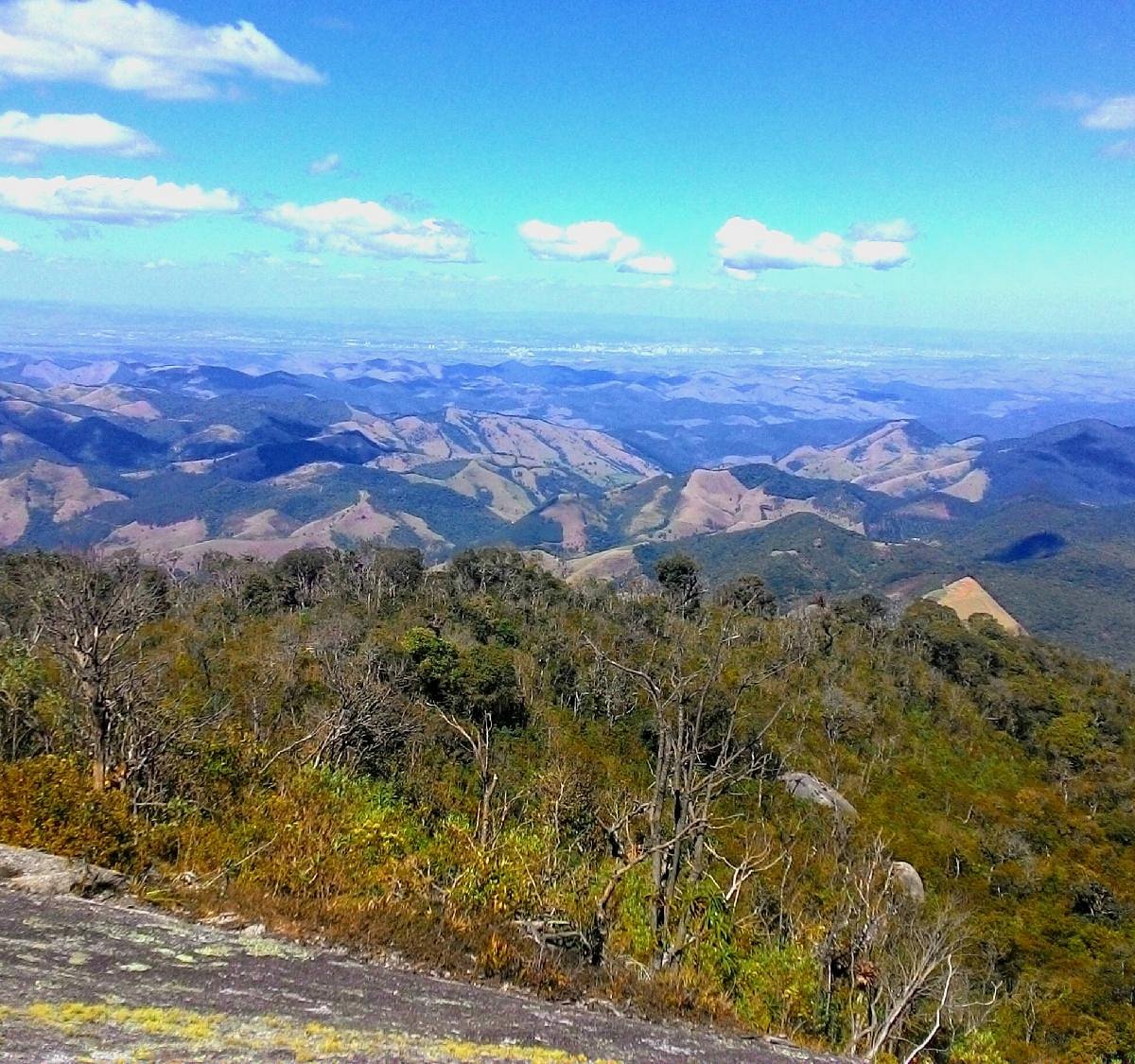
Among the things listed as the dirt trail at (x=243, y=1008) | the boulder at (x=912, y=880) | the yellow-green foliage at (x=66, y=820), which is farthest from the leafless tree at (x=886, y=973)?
the yellow-green foliage at (x=66, y=820)

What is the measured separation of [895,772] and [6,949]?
143 ft

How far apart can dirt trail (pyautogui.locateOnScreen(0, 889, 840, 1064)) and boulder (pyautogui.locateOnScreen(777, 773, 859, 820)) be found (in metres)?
31.7

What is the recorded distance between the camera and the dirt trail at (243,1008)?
11.5 feet

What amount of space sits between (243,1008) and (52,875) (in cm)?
240

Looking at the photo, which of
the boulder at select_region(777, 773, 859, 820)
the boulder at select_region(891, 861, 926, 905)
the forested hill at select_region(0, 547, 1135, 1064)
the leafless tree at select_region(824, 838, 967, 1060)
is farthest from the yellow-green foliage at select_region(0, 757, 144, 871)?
the boulder at select_region(777, 773, 859, 820)

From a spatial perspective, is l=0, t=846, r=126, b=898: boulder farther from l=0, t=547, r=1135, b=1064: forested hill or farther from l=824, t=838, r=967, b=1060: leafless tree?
l=824, t=838, r=967, b=1060: leafless tree

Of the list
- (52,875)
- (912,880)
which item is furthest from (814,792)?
(52,875)

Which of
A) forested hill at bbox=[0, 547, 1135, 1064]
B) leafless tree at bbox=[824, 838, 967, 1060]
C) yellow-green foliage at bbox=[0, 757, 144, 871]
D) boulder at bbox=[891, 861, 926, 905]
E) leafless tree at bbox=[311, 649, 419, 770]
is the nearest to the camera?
yellow-green foliage at bbox=[0, 757, 144, 871]

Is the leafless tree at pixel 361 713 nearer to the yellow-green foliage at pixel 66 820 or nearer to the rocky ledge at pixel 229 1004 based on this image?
the yellow-green foliage at pixel 66 820

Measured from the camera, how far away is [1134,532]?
194875 millimetres

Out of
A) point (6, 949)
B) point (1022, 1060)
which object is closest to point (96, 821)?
point (6, 949)

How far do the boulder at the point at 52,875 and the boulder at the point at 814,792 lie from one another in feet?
108

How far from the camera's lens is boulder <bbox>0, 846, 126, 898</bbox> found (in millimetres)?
5387

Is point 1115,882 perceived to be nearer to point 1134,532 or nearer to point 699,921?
point 699,921
